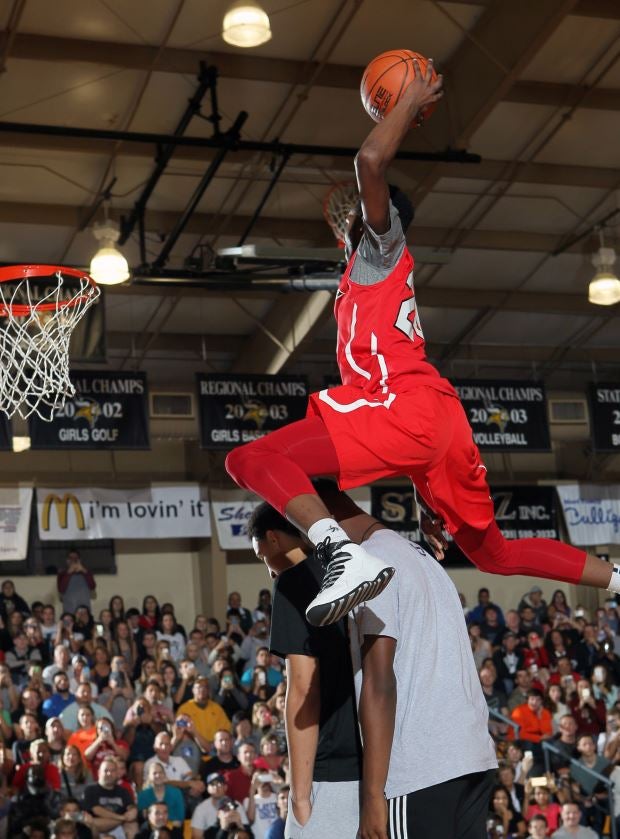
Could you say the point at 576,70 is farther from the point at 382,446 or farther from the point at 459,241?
the point at 382,446

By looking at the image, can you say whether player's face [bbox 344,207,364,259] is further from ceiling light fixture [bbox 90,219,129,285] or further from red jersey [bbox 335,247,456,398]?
ceiling light fixture [bbox 90,219,129,285]

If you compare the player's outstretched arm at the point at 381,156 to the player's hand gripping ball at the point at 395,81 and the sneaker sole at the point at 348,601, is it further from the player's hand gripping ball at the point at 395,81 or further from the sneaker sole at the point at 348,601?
the sneaker sole at the point at 348,601

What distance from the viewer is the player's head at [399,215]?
13.5ft

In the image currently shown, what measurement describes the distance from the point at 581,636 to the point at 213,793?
8.60m

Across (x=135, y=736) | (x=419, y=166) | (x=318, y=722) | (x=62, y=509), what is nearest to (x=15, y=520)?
(x=62, y=509)

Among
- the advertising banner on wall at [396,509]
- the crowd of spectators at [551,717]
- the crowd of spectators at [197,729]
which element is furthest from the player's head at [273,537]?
the advertising banner on wall at [396,509]

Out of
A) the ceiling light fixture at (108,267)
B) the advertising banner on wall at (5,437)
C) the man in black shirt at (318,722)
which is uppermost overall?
the ceiling light fixture at (108,267)

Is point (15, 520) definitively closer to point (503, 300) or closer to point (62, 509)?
point (62, 509)

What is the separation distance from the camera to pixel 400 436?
12.8 ft

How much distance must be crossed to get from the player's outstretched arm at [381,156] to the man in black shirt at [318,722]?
1171mm

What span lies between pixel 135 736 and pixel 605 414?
→ 374 inches

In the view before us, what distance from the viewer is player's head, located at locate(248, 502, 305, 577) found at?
3.78m

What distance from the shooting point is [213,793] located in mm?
11016

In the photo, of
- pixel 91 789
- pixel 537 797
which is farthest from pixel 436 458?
pixel 537 797
